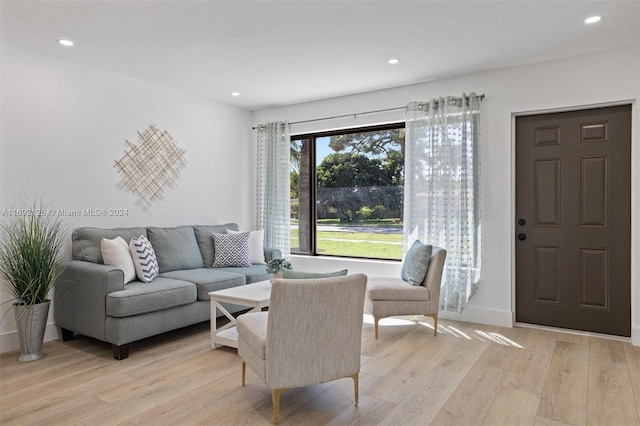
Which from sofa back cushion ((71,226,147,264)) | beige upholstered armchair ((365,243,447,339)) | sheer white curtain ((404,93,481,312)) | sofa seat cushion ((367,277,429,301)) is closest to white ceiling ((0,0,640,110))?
sheer white curtain ((404,93,481,312))

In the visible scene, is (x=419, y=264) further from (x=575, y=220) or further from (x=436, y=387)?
(x=575, y=220)

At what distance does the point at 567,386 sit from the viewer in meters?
2.64

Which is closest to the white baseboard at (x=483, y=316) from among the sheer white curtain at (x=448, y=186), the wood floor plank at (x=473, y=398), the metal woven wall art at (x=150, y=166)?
the sheer white curtain at (x=448, y=186)

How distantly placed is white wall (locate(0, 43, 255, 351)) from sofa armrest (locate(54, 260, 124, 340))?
0.32m

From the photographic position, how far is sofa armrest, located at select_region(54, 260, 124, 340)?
10.4ft

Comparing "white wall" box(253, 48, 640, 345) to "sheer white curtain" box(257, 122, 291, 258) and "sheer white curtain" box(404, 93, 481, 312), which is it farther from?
"sheer white curtain" box(257, 122, 291, 258)

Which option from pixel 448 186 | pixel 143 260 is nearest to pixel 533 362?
pixel 448 186

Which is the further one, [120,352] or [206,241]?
[206,241]

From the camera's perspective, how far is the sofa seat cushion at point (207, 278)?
3760 mm

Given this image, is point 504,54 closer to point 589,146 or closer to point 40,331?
point 589,146

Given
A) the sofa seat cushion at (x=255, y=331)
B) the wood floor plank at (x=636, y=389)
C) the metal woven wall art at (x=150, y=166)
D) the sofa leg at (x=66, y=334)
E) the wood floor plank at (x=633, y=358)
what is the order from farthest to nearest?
the metal woven wall art at (x=150, y=166) < the sofa leg at (x=66, y=334) < the wood floor plank at (x=633, y=358) < the wood floor plank at (x=636, y=389) < the sofa seat cushion at (x=255, y=331)

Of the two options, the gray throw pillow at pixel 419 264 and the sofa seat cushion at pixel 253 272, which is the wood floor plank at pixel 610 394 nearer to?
the gray throw pillow at pixel 419 264

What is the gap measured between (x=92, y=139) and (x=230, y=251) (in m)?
1.78

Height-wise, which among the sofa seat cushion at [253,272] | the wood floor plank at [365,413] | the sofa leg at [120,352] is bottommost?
the wood floor plank at [365,413]
